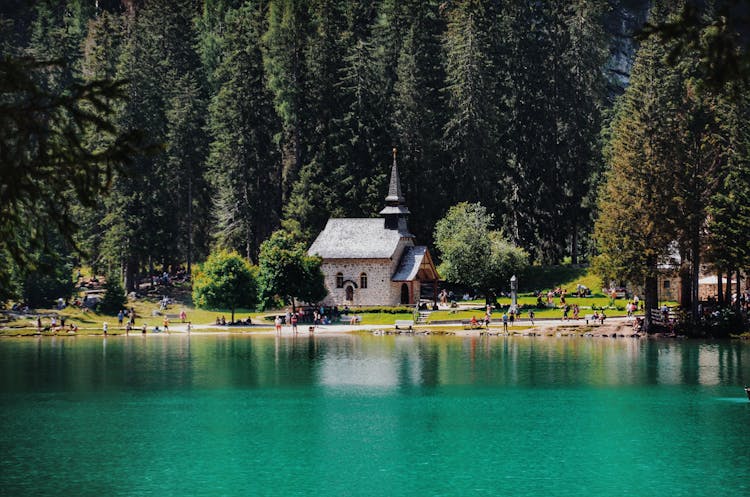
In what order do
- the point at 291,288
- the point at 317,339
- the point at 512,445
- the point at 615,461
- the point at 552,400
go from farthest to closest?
the point at 291,288 < the point at 317,339 < the point at 552,400 < the point at 512,445 < the point at 615,461

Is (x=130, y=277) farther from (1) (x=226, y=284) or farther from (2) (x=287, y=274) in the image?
(2) (x=287, y=274)

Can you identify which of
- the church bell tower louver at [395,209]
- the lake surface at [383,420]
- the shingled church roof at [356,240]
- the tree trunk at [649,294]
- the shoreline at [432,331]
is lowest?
the lake surface at [383,420]

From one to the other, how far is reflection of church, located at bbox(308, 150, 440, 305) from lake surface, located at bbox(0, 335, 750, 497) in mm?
21307

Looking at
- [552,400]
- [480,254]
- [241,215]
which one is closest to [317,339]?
[480,254]

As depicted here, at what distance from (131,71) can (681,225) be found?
5574 centimetres

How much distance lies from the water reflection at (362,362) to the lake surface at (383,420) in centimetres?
23

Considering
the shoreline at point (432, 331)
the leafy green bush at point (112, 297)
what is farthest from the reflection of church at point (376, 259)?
the leafy green bush at point (112, 297)

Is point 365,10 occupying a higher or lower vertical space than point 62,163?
higher

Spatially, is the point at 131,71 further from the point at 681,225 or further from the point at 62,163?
the point at 62,163

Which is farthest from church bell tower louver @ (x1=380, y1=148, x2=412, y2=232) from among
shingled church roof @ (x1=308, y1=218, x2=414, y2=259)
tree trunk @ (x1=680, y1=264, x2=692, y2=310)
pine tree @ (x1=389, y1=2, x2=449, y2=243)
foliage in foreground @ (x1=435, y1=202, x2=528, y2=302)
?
tree trunk @ (x1=680, y1=264, x2=692, y2=310)

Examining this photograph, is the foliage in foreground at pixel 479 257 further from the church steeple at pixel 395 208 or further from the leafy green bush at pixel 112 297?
the leafy green bush at pixel 112 297

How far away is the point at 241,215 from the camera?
11662 centimetres

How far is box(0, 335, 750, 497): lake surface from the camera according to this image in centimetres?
4125

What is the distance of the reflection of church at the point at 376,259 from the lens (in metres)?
107
